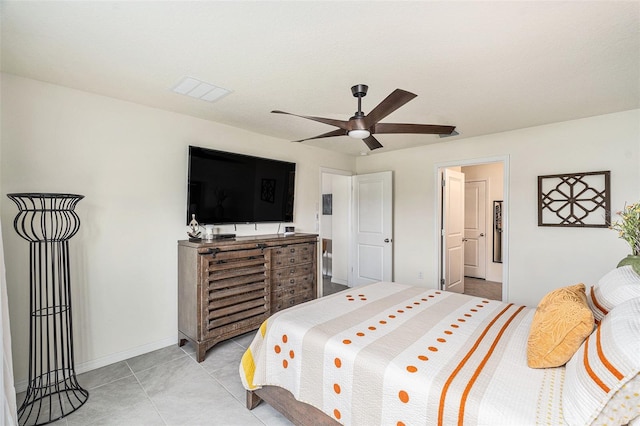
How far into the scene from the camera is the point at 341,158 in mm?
5207

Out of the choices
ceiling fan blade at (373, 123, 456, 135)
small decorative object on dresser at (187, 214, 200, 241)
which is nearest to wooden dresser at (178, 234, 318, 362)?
small decorative object on dresser at (187, 214, 200, 241)

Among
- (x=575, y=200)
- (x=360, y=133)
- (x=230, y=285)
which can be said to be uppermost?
(x=360, y=133)

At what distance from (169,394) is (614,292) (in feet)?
9.74

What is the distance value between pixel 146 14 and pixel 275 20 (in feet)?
2.24

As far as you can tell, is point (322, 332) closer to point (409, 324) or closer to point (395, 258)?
point (409, 324)

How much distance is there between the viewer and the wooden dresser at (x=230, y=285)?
2826 mm

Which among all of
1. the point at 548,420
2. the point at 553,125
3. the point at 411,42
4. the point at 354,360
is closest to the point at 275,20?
the point at 411,42

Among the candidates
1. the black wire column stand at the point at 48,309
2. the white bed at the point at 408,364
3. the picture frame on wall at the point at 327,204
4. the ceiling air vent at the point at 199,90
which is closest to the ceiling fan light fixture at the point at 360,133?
the ceiling air vent at the point at 199,90

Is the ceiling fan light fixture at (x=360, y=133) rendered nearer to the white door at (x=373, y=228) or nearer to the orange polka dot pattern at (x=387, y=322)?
the orange polka dot pattern at (x=387, y=322)

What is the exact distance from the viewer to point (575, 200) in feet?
11.0

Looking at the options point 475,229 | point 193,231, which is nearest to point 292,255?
point 193,231

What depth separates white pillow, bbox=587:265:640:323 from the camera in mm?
1521

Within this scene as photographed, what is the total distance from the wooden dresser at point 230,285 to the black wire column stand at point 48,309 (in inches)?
35.5

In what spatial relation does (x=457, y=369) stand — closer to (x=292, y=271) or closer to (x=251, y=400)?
(x=251, y=400)
